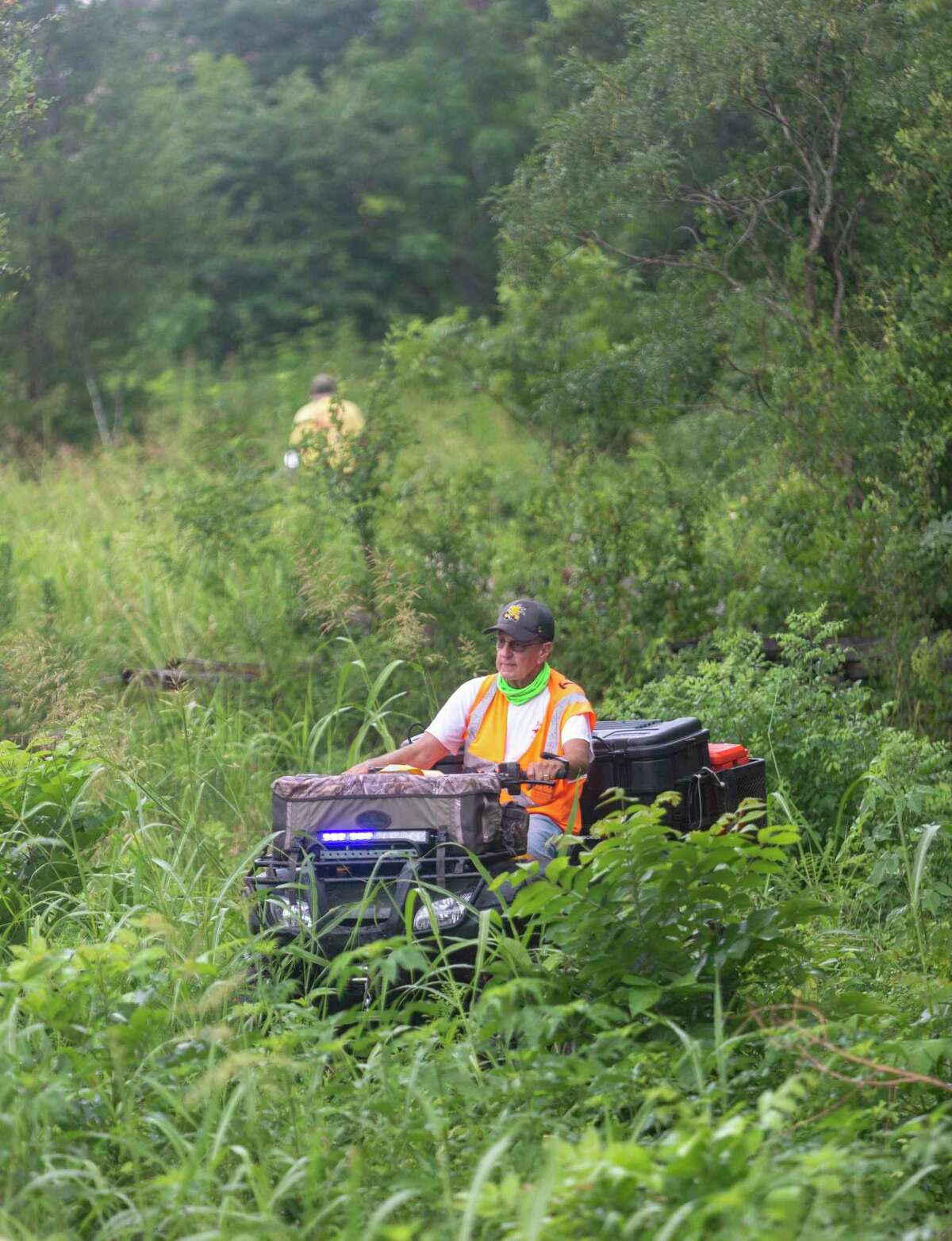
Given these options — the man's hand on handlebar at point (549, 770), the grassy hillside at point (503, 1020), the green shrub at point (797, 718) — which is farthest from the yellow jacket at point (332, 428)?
the man's hand on handlebar at point (549, 770)

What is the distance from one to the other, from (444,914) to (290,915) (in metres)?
0.52

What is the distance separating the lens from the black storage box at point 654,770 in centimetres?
649

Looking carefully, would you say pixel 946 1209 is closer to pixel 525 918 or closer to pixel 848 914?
pixel 525 918

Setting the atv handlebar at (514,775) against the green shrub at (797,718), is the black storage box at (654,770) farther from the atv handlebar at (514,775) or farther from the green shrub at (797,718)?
the green shrub at (797,718)

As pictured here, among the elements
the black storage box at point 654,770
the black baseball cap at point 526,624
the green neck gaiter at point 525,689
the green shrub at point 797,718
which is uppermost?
the black baseball cap at point 526,624

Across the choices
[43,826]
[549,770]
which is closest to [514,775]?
[549,770]

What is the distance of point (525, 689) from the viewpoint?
6734 mm

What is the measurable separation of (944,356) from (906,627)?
1.59 metres

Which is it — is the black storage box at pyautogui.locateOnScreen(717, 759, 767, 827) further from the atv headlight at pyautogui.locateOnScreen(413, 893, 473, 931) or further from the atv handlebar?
the atv headlight at pyautogui.locateOnScreen(413, 893, 473, 931)

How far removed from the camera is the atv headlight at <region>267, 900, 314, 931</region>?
5.35 meters

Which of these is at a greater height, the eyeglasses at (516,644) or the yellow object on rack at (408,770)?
the eyeglasses at (516,644)

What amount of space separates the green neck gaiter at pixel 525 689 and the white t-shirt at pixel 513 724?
0.06 feet

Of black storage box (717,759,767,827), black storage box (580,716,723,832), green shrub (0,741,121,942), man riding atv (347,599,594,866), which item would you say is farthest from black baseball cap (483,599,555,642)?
green shrub (0,741,121,942)

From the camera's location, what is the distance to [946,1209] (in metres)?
4.25
